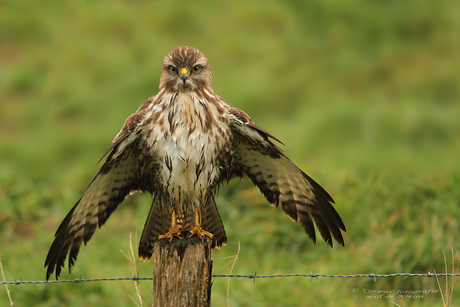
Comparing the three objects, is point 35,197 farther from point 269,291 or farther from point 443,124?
point 443,124

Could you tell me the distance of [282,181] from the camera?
150 inches

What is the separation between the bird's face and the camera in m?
3.76

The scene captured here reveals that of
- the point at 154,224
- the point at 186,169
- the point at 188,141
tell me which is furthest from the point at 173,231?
the point at 188,141

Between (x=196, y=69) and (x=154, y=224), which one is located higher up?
(x=196, y=69)

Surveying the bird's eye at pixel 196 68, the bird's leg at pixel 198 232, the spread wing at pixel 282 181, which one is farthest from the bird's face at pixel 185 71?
the bird's leg at pixel 198 232

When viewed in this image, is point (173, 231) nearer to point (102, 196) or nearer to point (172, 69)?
point (102, 196)

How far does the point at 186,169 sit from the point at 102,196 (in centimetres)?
57

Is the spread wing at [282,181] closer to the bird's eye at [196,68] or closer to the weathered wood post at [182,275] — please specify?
the bird's eye at [196,68]

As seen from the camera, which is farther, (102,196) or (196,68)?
(196,68)

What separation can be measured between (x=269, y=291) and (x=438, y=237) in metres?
Result: 1.81

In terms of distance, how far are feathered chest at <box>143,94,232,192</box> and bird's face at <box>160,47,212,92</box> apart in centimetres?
13

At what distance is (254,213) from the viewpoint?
22.7ft

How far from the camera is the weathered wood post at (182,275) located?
2990mm

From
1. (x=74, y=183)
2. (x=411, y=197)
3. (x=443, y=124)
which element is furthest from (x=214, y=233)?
(x=443, y=124)
